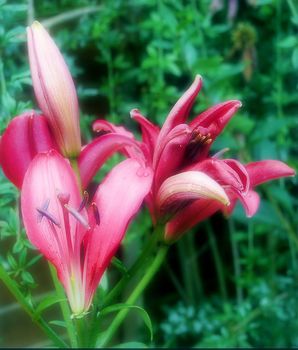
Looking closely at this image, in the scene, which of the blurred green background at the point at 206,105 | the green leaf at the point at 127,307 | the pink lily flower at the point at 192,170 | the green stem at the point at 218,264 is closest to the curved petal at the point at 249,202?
the pink lily flower at the point at 192,170

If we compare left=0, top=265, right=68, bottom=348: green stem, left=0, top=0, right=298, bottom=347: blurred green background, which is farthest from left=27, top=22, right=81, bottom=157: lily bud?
left=0, top=0, right=298, bottom=347: blurred green background

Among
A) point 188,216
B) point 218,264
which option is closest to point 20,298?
point 188,216

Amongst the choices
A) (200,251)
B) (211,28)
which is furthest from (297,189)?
(211,28)

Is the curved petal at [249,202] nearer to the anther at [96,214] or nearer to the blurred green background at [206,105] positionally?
the anther at [96,214]

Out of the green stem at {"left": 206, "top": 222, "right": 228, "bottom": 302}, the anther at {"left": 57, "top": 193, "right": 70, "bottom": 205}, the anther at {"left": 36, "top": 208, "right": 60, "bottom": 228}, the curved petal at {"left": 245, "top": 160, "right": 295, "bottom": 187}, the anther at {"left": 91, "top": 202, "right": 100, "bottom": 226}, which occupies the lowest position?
the green stem at {"left": 206, "top": 222, "right": 228, "bottom": 302}

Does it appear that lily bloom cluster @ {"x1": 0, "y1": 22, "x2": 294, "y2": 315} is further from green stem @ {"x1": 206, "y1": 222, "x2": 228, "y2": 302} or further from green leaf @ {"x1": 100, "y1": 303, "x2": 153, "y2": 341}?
green stem @ {"x1": 206, "y1": 222, "x2": 228, "y2": 302}

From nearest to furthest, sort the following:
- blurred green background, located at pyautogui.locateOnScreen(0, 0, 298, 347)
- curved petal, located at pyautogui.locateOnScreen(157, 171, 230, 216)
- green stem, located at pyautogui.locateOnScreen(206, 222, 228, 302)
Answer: curved petal, located at pyautogui.locateOnScreen(157, 171, 230, 216)
blurred green background, located at pyautogui.locateOnScreen(0, 0, 298, 347)
green stem, located at pyautogui.locateOnScreen(206, 222, 228, 302)

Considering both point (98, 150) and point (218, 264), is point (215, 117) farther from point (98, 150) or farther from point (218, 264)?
point (218, 264)

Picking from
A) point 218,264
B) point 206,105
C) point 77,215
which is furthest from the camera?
point 218,264
